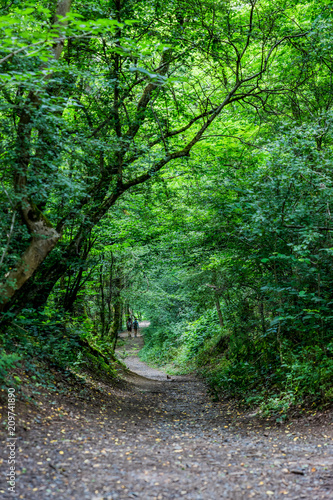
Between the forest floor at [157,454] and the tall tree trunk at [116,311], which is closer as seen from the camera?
the forest floor at [157,454]

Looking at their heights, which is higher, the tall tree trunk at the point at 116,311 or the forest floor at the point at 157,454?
the tall tree trunk at the point at 116,311

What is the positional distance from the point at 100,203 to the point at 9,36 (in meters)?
3.51

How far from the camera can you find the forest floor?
9.53ft

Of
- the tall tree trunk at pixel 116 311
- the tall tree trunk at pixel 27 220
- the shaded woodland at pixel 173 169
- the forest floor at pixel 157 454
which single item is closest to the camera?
the forest floor at pixel 157 454

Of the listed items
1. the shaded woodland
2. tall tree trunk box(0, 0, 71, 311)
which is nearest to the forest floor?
the shaded woodland

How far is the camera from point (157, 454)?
154 inches

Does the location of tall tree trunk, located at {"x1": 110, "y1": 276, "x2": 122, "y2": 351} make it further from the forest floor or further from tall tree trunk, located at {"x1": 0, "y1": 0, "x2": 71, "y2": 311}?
tall tree trunk, located at {"x1": 0, "y1": 0, "x2": 71, "y2": 311}

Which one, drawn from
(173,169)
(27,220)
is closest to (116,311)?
(173,169)

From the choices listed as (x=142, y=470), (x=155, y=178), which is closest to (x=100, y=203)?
(x=155, y=178)

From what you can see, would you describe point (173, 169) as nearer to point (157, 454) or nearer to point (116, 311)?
point (116, 311)

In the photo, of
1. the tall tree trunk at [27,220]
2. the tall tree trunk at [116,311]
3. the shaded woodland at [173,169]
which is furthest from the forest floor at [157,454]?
the tall tree trunk at [116,311]

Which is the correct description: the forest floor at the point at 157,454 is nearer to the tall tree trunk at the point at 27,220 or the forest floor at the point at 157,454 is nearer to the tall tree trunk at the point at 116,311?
the tall tree trunk at the point at 27,220

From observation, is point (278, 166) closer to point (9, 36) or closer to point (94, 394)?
point (9, 36)

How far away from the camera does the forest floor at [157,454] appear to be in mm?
2904
